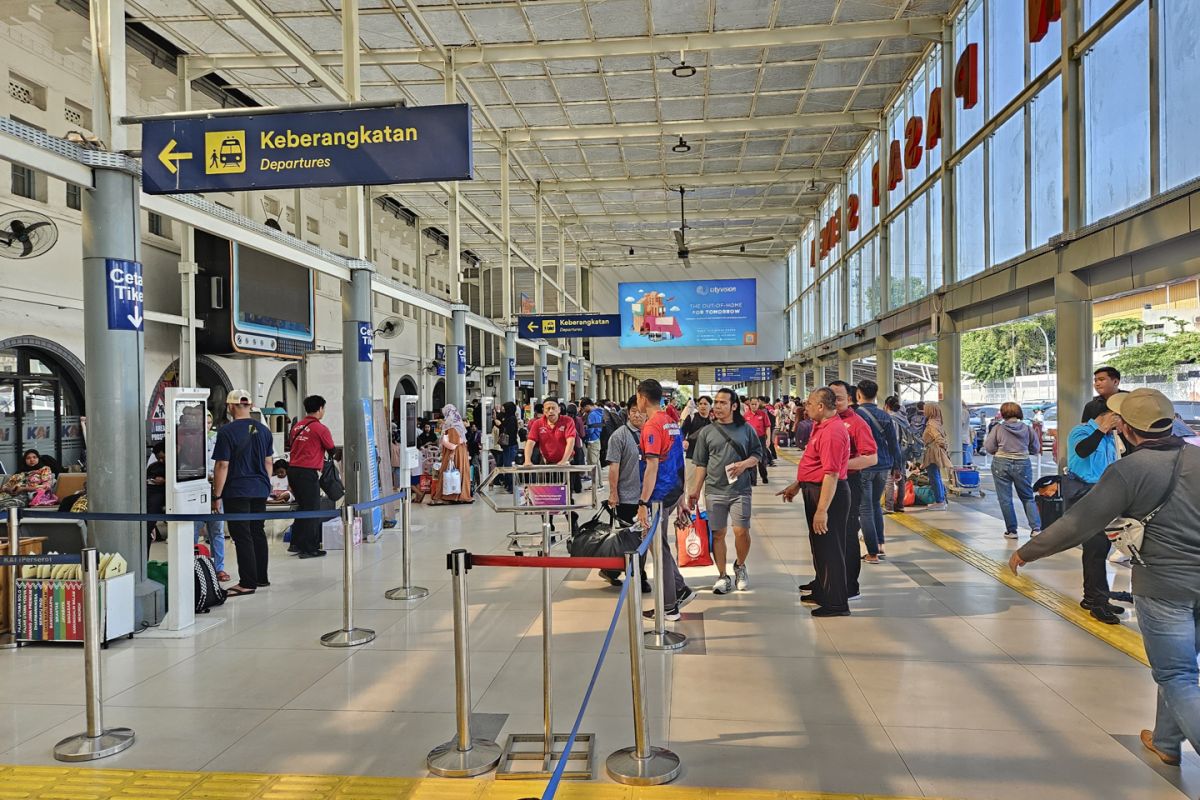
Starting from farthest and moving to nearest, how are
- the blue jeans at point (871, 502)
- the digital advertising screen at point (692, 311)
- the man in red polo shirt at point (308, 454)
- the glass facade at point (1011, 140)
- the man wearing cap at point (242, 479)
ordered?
the digital advertising screen at point (692, 311), the man in red polo shirt at point (308, 454), the blue jeans at point (871, 502), the glass facade at point (1011, 140), the man wearing cap at point (242, 479)

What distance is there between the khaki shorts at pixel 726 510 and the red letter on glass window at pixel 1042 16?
713cm

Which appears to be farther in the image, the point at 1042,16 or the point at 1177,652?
the point at 1042,16

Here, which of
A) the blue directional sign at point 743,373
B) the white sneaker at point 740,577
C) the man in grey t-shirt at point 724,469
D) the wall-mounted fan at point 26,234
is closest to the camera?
the man in grey t-shirt at point 724,469

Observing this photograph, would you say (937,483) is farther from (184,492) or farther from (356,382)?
(184,492)

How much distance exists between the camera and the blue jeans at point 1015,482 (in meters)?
8.41

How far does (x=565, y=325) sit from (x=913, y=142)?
8.82m

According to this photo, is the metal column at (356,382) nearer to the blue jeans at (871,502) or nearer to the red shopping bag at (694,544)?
the red shopping bag at (694,544)

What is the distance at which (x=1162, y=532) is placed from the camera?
3.01 meters

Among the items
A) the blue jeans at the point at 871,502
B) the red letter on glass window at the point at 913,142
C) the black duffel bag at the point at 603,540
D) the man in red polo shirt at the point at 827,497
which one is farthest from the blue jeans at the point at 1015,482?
the red letter on glass window at the point at 913,142

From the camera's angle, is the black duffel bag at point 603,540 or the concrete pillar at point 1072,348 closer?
the black duffel bag at point 603,540

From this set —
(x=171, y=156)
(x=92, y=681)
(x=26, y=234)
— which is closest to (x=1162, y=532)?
(x=92, y=681)

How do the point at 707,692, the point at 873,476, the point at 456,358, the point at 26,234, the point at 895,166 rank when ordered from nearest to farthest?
the point at 707,692
the point at 873,476
the point at 26,234
the point at 456,358
the point at 895,166

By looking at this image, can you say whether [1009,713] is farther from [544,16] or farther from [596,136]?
[596,136]

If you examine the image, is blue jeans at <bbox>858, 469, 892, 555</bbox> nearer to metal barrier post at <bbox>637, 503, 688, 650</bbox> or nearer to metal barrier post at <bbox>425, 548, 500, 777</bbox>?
Answer: metal barrier post at <bbox>637, 503, 688, 650</bbox>
